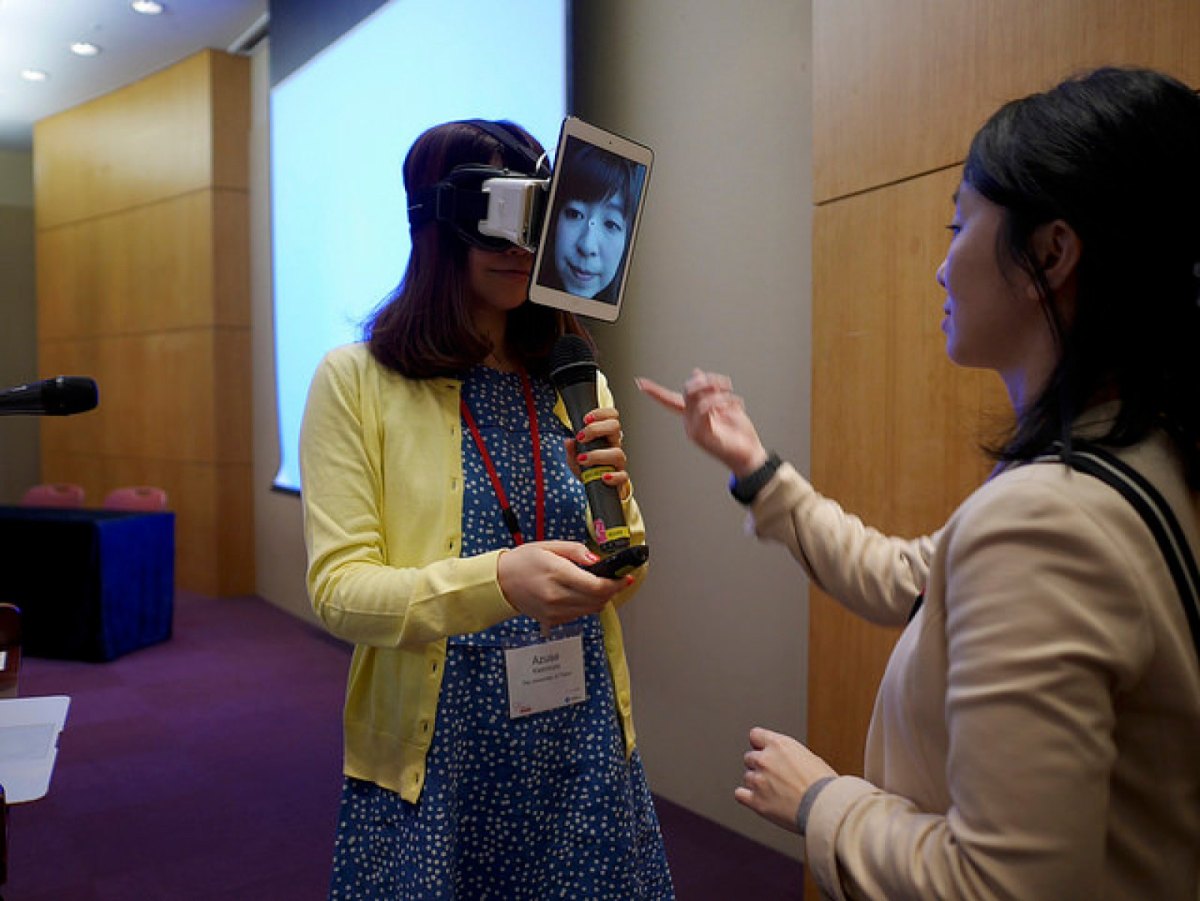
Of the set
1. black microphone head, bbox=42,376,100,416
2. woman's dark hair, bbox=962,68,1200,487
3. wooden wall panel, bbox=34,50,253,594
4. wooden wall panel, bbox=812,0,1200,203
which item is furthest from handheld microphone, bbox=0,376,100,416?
wooden wall panel, bbox=34,50,253,594

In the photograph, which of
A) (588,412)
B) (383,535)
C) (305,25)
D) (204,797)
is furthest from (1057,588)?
(305,25)

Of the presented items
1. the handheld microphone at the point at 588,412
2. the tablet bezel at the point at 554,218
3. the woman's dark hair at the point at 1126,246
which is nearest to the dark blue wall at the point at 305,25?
the tablet bezel at the point at 554,218

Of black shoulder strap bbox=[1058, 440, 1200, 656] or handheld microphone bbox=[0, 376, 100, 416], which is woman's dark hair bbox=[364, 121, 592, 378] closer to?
handheld microphone bbox=[0, 376, 100, 416]

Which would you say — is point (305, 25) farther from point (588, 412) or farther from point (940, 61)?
point (588, 412)

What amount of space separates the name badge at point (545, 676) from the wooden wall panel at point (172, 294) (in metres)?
5.88

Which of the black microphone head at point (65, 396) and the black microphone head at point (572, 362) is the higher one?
the black microphone head at point (572, 362)

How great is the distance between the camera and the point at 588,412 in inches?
45.3

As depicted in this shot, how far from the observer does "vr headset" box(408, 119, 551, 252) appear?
121 centimetres

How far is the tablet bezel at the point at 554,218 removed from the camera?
1117 mm

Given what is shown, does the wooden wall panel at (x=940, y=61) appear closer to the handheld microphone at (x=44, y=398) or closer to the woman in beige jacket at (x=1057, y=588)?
the woman in beige jacket at (x=1057, y=588)

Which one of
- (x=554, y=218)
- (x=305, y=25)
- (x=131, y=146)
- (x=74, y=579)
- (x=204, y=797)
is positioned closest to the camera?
(x=554, y=218)

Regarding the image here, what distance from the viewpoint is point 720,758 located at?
2.89m

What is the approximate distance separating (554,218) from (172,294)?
21.0 ft

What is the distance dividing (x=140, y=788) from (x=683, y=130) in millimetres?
2857
